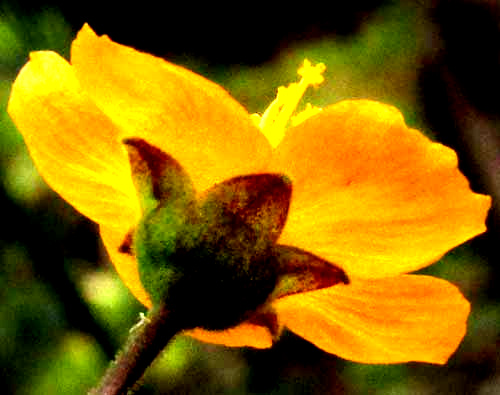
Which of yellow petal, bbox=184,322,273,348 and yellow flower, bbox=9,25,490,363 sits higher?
yellow flower, bbox=9,25,490,363

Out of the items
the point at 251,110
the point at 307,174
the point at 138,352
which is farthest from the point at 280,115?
the point at 251,110

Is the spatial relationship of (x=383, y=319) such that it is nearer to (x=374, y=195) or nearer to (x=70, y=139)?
(x=374, y=195)

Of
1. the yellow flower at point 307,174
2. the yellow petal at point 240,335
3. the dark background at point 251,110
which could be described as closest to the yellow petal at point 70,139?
the yellow flower at point 307,174

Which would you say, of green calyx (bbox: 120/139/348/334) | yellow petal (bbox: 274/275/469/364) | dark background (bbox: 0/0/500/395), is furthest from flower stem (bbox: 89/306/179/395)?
dark background (bbox: 0/0/500/395)

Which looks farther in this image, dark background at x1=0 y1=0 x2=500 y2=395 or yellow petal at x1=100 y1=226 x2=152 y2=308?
dark background at x1=0 y1=0 x2=500 y2=395

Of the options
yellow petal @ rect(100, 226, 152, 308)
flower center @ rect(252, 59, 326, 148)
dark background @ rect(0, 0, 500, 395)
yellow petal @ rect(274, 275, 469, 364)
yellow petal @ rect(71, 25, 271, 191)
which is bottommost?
dark background @ rect(0, 0, 500, 395)

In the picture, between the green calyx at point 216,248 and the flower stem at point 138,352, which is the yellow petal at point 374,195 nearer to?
the green calyx at point 216,248

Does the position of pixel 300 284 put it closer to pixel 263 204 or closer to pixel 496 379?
pixel 263 204

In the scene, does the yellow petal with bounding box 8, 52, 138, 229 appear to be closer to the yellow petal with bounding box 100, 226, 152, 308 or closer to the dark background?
the yellow petal with bounding box 100, 226, 152, 308
